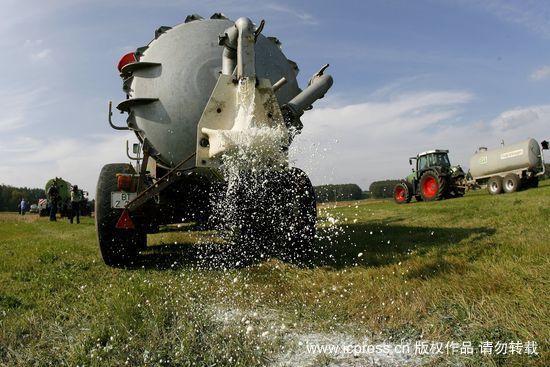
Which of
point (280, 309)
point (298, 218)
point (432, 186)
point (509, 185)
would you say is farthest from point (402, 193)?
point (280, 309)

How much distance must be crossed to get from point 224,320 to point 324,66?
338 centimetres

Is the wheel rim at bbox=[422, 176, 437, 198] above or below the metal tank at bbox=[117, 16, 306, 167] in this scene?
below

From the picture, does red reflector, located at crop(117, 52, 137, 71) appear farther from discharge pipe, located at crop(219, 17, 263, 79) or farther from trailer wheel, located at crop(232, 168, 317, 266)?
trailer wheel, located at crop(232, 168, 317, 266)

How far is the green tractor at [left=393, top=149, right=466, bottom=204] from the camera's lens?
19.5 meters

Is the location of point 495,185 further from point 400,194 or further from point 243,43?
point 243,43

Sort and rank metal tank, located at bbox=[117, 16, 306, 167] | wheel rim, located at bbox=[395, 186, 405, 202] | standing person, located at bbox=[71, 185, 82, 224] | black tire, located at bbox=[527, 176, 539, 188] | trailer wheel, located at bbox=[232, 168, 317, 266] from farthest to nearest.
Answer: wheel rim, located at bbox=[395, 186, 405, 202], black tire, located at bbox=[527, 176, 539, 188], standing person, located at bbox=[71, 185, 82, 224], metal tank, located at bbox=[117, 16, 306, 167], trailer wheel, located at bbox=[232, 168, 317, 266]

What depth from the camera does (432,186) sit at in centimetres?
2005

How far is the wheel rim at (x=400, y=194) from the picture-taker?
21.9 m

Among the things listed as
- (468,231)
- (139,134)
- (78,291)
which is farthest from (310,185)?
(468,231)

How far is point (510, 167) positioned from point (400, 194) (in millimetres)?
5085

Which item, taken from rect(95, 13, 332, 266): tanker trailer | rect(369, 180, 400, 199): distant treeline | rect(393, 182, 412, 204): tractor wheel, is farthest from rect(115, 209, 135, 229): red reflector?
rect(369, 180, 400, 199): distant treeline

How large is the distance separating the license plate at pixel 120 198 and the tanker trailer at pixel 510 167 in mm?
19292

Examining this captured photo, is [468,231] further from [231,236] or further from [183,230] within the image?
[183,230]

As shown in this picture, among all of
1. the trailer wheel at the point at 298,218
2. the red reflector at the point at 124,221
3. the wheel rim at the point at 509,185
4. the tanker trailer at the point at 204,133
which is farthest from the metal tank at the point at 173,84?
the wheel rim at the point at 509,185
